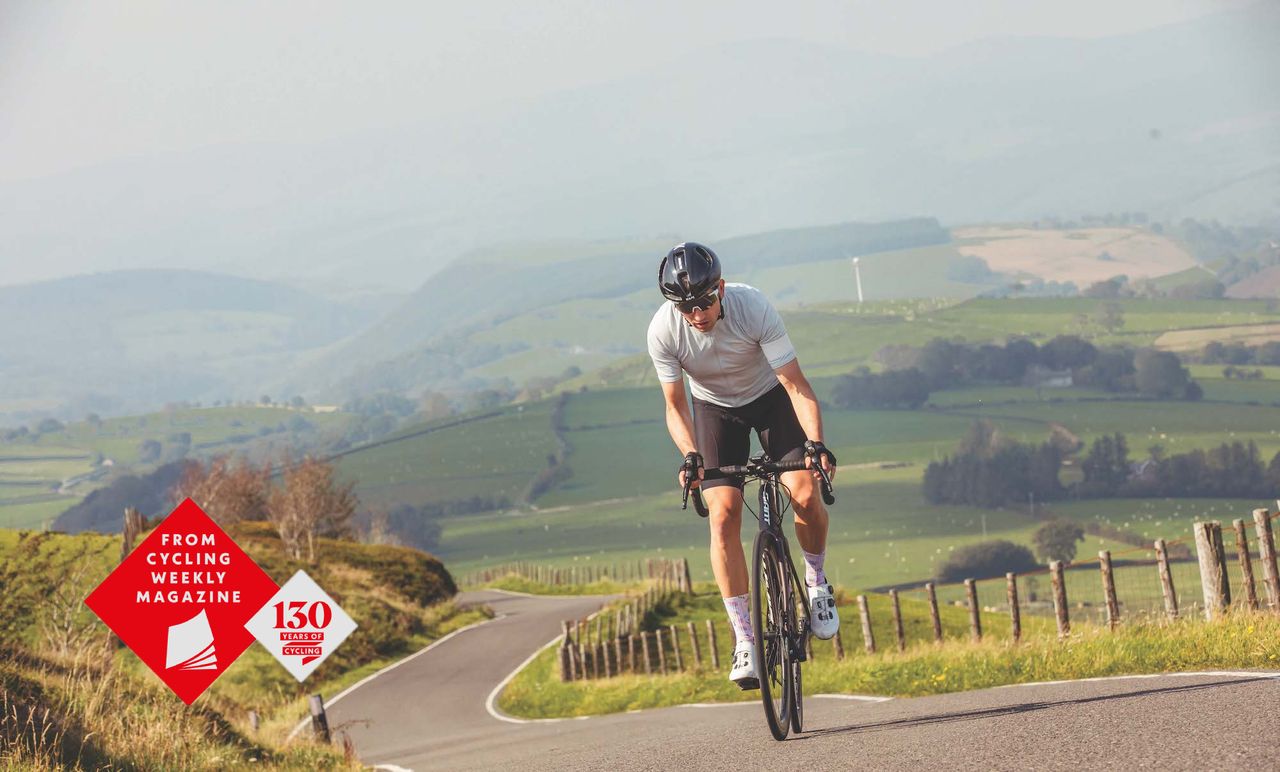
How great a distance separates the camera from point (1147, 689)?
10570mm

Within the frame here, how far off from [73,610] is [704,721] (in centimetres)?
713

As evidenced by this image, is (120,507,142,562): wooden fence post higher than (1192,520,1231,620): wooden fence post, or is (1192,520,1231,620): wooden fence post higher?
(120,507,142,562): wooden fence post

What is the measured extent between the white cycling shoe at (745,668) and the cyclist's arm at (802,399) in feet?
4.72

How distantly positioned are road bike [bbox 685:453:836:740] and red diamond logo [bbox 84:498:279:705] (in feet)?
16.3

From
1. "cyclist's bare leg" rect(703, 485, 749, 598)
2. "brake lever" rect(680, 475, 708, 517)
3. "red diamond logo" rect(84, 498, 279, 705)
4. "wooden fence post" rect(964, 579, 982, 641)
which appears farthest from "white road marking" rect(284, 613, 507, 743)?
"cyclist's bare leg" rect(703, 485, 749, 598)

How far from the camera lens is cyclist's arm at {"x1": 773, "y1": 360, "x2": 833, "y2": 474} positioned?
32.1ft

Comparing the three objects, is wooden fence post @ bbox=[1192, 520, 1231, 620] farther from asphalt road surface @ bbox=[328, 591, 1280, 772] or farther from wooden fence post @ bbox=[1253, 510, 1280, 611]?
asphalt road surface @ bbox=[328, 591, 1280, 772]

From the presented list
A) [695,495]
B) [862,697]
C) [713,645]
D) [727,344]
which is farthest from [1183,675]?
[713,645]

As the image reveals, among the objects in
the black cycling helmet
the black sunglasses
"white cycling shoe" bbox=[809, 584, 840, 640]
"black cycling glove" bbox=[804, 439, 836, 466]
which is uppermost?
the black cycling helmet

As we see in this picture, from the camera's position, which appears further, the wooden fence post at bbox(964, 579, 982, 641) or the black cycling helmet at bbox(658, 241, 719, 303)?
the wooden fence post at bbox(964, 579, 982, 641)

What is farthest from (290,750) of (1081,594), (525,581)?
(1081,594)

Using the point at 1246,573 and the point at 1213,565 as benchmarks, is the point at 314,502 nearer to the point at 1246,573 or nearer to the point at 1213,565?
the point at 1213,565

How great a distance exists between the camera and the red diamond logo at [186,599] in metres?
12.8

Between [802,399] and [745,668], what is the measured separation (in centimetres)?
178
